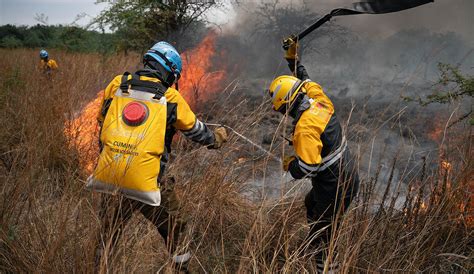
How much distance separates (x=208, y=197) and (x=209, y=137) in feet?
1.87

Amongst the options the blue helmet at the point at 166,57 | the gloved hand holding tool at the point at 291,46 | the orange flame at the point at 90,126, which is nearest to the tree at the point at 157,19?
the orange flame at the point at 90,126

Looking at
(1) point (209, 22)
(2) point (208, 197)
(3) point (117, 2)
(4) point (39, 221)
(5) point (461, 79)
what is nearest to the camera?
(4) point (39, 221)

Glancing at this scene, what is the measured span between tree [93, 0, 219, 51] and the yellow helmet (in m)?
6.52

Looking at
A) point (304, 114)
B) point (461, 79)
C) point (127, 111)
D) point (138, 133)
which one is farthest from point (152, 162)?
point (461, 79)

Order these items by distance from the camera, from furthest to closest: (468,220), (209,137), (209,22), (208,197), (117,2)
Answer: (209,22) < (117,2) < (208,197) < (209,137) < (468,220)

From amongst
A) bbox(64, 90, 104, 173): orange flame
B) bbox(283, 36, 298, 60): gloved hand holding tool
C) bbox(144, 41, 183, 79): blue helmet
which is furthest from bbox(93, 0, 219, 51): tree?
bbox(144, 41, 183, 79): blue helmet

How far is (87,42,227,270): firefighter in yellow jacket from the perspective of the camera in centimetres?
213

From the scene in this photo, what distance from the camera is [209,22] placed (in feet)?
30.5

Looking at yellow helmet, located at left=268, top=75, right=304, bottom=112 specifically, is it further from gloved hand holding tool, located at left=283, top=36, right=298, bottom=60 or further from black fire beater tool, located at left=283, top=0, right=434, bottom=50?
black fire beater tool, located at left=283, top=0, right=434, bottom=50

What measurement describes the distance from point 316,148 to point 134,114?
1389 mm

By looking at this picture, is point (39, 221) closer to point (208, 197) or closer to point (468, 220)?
point (208, 197)

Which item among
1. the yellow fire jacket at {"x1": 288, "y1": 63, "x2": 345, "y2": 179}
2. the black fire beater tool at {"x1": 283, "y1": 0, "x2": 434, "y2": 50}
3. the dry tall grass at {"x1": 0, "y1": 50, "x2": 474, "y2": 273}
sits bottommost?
the dry tall grass at {"x1": 0, "y1": 50, "x2": 474, "y2": 273}

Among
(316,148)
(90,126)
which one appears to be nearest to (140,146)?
(316,148)

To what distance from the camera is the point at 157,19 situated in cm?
899
